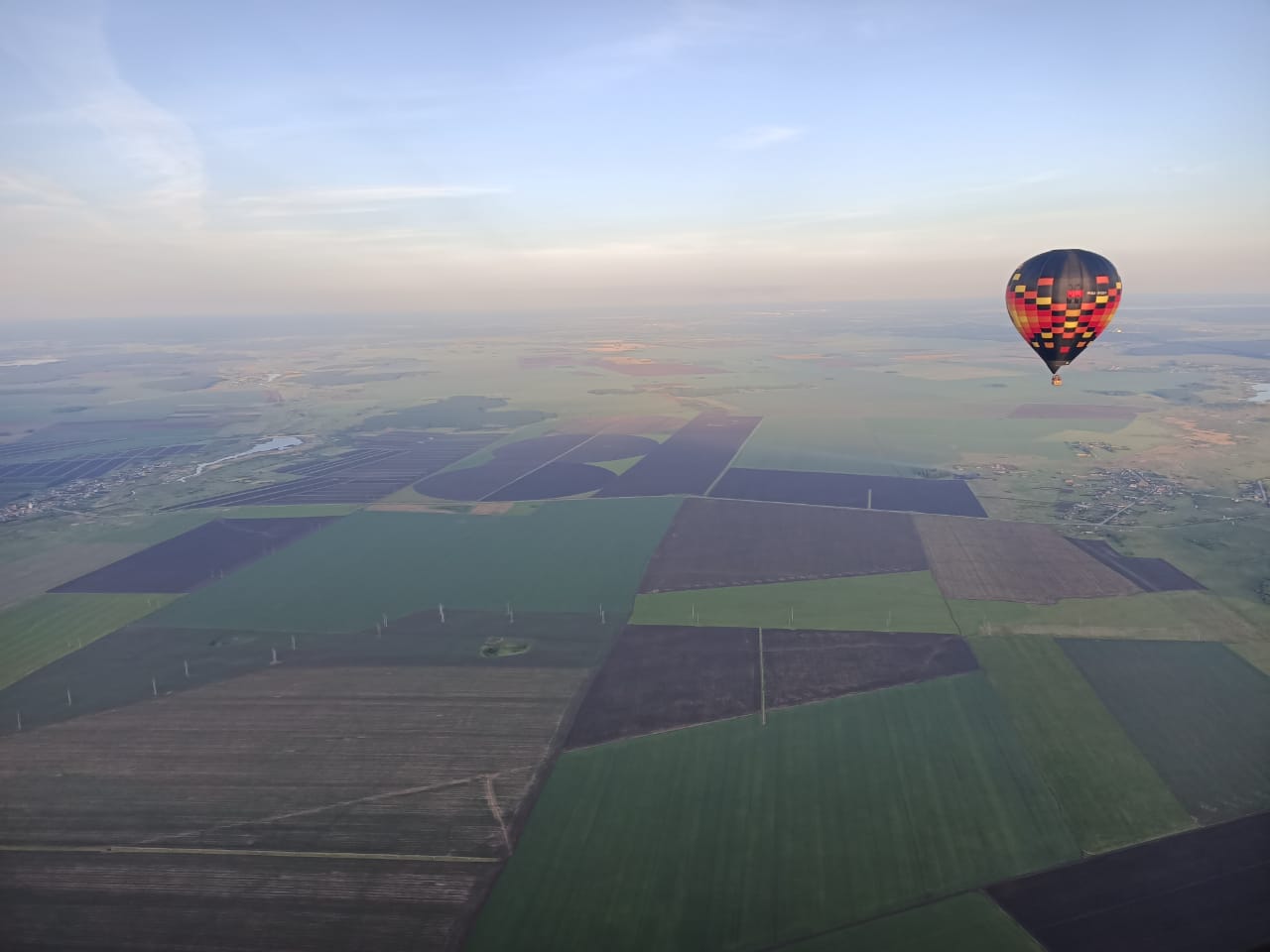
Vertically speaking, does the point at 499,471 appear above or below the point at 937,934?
above

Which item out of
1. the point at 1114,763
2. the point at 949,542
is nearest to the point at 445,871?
the point at 1114,763

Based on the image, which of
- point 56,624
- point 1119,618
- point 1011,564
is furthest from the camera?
point 1011,564

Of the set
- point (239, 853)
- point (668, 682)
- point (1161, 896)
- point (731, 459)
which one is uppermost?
point (731, 459)

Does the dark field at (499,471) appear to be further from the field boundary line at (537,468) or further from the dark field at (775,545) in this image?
the dark field at (775,545)

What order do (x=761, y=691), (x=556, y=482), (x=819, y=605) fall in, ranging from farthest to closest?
(x=556, y=482) < (x=819, y=605) < (x=761, y=691)

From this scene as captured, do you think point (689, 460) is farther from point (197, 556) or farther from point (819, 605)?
point (197, 556)

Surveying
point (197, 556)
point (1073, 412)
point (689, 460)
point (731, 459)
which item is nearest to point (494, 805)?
point (197, 556)
